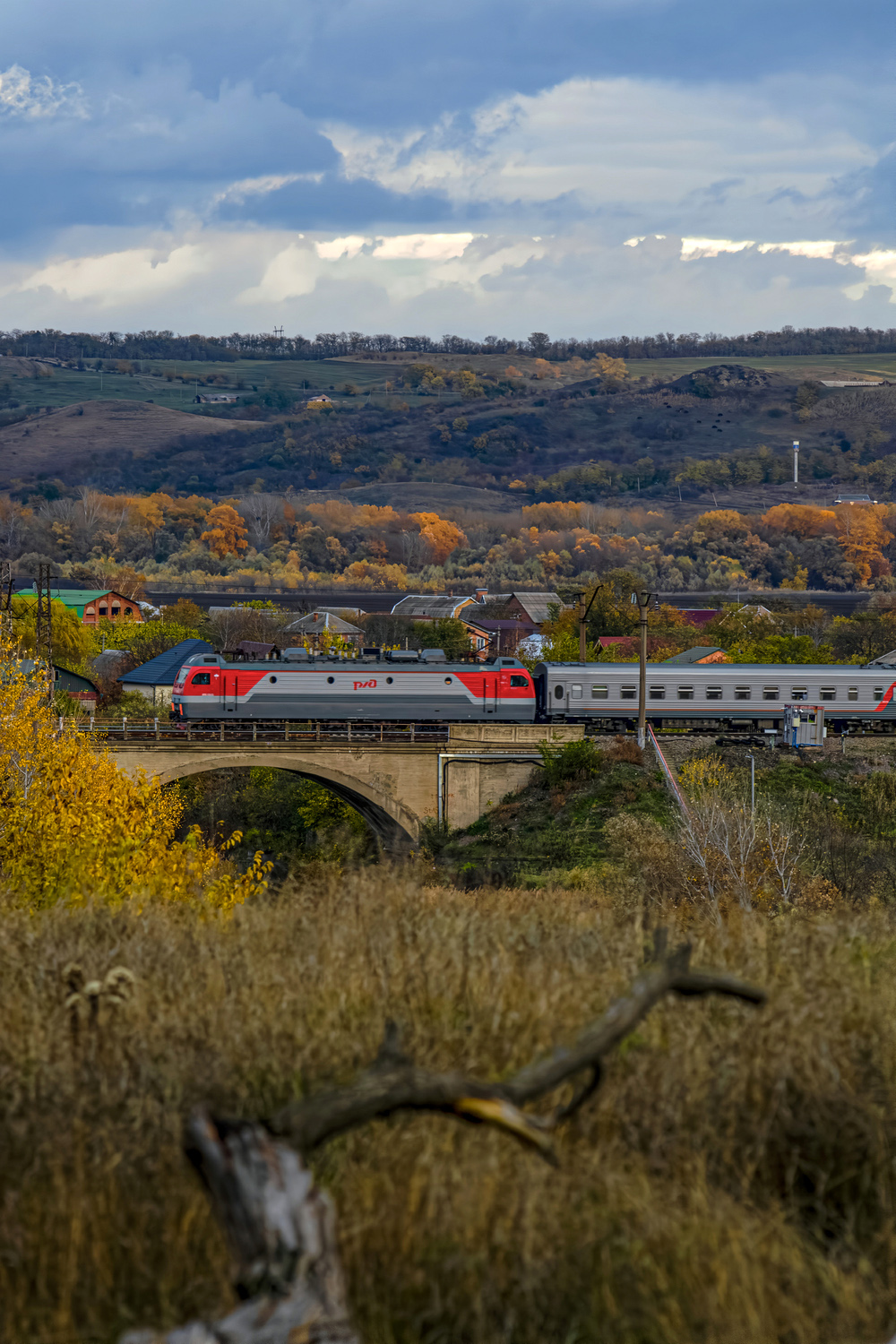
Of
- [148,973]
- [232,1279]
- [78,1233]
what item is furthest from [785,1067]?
[148,973]

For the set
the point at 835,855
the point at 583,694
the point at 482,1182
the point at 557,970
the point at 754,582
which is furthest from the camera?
the point at 754,582

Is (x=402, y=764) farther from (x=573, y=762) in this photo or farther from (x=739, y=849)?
(x=739, y=849)

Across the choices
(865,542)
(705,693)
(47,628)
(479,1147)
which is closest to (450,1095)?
(479,1147)

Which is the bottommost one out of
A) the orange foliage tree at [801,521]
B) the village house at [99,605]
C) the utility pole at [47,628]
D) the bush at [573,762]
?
the bush at [573,762]

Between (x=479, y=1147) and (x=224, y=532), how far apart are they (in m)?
188

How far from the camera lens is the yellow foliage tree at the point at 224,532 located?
183 meters

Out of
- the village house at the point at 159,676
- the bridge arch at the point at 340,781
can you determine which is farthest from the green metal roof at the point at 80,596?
the bridge arch at the point at 340,781

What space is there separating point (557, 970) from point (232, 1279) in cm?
359

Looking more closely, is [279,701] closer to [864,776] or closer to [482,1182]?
[864,776]

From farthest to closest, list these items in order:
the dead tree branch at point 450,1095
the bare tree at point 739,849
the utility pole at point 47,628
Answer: the utility pole at point 47,628, the bare tree at point 739,849, the dead tree branch at point 450,1095

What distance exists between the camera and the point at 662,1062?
23.2ft

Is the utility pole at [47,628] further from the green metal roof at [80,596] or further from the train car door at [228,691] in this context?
the green metal roof at [80,596]

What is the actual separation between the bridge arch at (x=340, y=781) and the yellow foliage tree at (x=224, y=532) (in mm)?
136356

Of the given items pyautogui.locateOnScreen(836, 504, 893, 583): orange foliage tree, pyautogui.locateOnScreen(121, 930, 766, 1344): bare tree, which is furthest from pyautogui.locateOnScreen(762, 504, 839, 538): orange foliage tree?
pyautogui.locateOnScreen(121, 930, 766, 1344): bare tree
